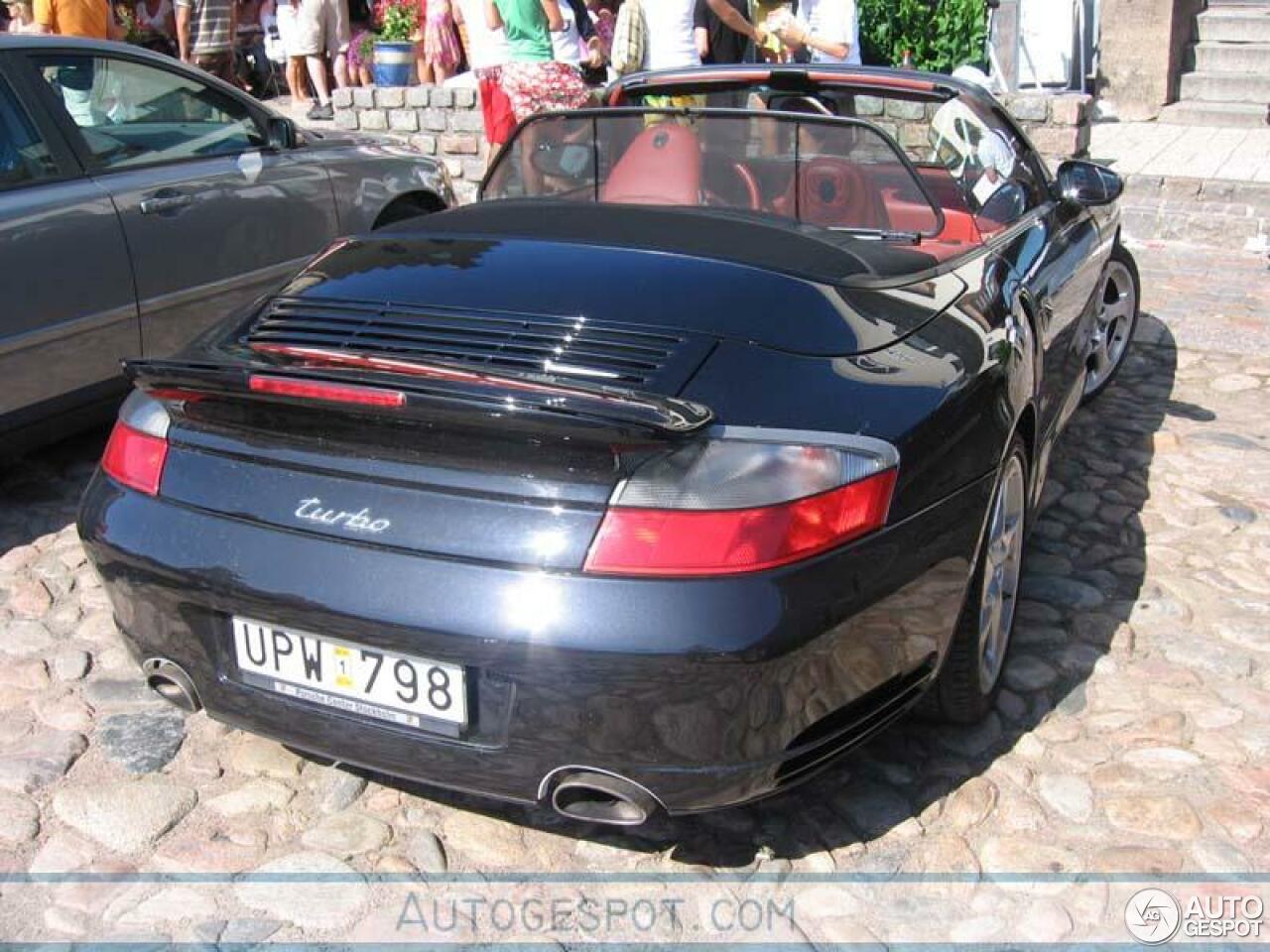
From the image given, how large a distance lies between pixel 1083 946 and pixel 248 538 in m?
1.78

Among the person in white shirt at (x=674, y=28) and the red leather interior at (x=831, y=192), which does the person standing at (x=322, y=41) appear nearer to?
the person in white shirt at (x=674, y=28)

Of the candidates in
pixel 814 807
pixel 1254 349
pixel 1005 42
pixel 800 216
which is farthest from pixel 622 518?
pixel 1005 42

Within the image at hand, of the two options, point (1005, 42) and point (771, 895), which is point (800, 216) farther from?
point (1005, 42)

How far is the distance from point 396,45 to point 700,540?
9.68m

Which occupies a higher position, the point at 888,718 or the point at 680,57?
the point at 680,57

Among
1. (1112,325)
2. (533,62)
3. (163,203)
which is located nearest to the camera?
(163,203)

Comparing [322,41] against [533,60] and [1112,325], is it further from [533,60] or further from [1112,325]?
[1112,325]

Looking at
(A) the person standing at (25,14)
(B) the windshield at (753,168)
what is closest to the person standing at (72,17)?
(A) the person standing at (25,14)

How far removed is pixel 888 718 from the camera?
2.77 meters

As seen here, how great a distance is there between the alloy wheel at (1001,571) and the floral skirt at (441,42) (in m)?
9.05

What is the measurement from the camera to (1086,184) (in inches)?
175

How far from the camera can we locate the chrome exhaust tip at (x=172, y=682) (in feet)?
9.30

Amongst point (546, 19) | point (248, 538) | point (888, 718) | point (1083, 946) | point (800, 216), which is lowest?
point (1083, 946)

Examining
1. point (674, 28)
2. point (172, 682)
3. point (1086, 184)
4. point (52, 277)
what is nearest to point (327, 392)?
point (172, 682)
